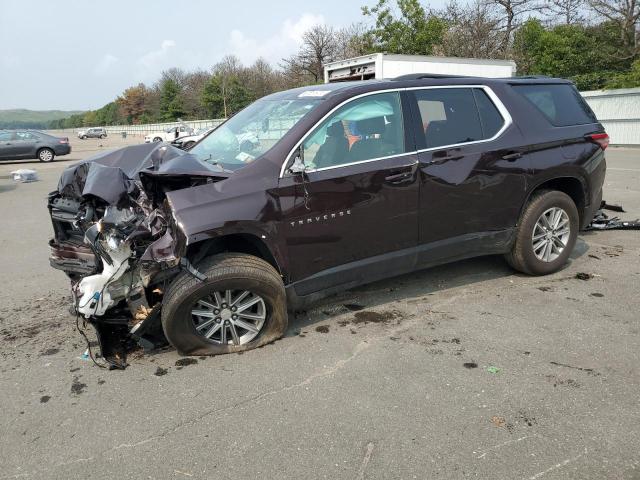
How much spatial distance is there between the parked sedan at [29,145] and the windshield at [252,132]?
20.6m

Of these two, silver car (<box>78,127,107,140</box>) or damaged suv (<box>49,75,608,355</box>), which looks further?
silver car (<box>78,127,107,140</box>)

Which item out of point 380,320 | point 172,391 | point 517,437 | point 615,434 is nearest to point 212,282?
point 172,391

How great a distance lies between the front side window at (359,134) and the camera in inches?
148

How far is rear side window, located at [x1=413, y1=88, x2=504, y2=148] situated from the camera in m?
4.21

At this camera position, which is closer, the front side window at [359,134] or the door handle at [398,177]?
the front side window at [359,134]

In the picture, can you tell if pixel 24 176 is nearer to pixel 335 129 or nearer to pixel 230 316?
pixel 230 316

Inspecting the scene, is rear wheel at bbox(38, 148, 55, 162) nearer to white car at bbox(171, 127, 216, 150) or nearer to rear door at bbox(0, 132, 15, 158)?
rear door at bbox(0, 132, 15, 158)

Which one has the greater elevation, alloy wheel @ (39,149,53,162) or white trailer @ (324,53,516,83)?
white trailer @ (324,53,516,83)

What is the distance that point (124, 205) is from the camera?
3.65m

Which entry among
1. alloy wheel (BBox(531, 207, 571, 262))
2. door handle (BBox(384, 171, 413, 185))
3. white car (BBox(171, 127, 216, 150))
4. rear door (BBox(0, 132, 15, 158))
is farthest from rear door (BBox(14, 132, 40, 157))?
alloy wheel (BBox(531, 207, 571, 262))

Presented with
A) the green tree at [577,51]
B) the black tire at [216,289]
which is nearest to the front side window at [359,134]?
the black tire at [216,289]

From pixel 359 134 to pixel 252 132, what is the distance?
35.8 inches

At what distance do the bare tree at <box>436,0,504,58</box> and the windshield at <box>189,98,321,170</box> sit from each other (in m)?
30.7

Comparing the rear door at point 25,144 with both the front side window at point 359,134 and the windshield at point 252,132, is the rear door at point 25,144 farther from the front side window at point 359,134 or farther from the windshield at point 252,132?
the front side window at point 359,134
